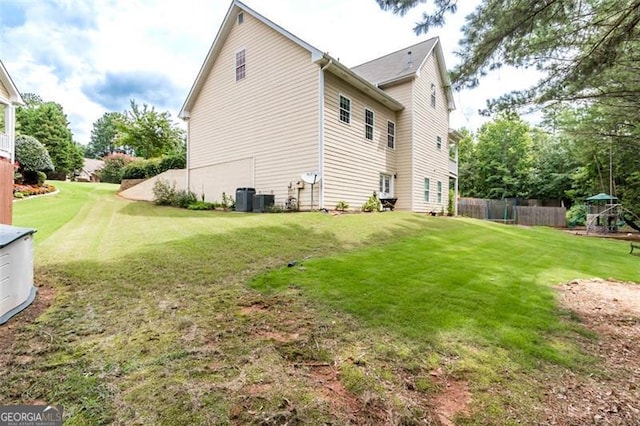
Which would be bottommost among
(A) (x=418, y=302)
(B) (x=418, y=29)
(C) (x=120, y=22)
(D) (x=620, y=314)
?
(D) (x=620, y=314)

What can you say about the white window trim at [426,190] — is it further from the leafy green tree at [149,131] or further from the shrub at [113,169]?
the shrub at [113,169]

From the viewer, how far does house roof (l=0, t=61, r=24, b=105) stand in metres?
14.4

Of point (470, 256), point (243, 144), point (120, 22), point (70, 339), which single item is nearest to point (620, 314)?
point (470, 256)

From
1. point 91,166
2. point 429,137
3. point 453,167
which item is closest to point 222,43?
point 429,137

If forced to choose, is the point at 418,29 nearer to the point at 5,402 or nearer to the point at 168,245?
the point at 168,245

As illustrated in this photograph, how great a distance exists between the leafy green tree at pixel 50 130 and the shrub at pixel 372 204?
32.8 meters

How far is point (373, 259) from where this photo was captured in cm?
605

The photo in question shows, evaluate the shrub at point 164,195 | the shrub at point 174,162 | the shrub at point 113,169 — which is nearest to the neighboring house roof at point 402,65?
the shrub at point 164,195

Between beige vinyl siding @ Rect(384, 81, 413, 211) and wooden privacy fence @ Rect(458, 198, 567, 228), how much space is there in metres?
10.4

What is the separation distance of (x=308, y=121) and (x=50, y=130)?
34.2 metres

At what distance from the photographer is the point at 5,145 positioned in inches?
555

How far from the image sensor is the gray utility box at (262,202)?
1234 centimetres

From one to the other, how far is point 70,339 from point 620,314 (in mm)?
6607

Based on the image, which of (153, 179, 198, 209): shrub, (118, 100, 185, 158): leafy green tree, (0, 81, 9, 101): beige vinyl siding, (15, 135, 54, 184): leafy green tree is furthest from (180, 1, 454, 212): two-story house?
(118, 100, 185, 158): leafy green tree
